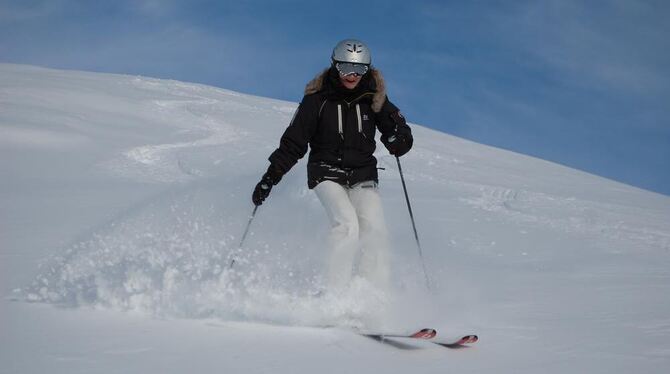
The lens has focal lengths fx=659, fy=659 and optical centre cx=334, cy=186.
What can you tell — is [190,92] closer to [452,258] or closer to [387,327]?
[452,258]

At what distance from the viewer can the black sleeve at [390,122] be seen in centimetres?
515

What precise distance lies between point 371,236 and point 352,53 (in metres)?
1.34

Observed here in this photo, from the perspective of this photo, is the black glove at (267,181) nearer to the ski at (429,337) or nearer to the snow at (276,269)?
the snow at (276,269)

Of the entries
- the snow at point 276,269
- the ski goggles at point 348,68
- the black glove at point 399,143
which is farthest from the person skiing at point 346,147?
the snow at point 276,269

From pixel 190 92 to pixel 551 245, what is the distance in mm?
13482

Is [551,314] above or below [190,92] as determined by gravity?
below

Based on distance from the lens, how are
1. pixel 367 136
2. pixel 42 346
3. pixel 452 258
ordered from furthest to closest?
1. pixel 452 258
2. pixel 367 136
3. pixel 42 346

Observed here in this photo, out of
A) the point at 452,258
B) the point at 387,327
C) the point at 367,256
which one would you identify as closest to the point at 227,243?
the point at 367,256

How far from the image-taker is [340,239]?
4.58m

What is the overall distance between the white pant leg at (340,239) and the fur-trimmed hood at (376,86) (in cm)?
73

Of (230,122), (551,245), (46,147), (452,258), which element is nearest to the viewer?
(452,258)

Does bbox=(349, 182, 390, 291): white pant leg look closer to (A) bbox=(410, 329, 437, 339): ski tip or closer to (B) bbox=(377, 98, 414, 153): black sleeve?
(B) bbox=(377, 98, 414, 153): black sleeve

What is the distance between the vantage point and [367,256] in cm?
475

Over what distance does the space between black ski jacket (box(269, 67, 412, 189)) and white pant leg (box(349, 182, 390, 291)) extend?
4.2 inches
